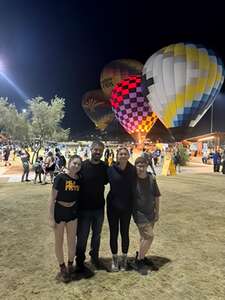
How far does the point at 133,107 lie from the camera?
41875 millimetres

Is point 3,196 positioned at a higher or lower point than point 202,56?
lower

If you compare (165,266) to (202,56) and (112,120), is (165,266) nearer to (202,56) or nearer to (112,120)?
(202,56)

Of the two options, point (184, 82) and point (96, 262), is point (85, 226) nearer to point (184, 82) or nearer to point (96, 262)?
point (96, 262)

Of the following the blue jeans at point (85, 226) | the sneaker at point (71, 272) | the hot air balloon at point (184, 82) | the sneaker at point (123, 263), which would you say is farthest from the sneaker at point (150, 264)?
the hot air balloon at point (184, 82)

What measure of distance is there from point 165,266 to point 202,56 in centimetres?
2779

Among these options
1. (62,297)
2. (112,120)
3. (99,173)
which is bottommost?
(62,297)

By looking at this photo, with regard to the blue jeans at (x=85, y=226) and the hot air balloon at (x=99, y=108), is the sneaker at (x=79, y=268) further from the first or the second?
the hot air balloon at (x=99, y=108)

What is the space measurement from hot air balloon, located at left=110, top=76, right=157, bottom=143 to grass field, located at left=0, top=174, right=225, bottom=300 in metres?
31.2

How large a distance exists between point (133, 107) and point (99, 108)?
84.3 ft

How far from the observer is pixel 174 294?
4.88m

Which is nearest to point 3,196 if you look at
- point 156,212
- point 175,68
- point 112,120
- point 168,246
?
point 168,246

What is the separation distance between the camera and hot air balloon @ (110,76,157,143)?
41203 mm

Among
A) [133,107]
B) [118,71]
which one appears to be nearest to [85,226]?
[133,107]

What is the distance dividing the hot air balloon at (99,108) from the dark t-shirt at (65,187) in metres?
61.0
